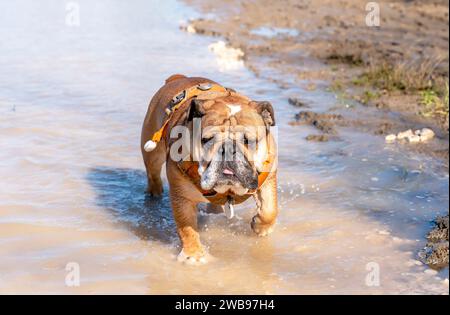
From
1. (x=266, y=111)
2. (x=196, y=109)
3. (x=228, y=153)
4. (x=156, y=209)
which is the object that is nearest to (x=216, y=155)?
(x=228, y=153)

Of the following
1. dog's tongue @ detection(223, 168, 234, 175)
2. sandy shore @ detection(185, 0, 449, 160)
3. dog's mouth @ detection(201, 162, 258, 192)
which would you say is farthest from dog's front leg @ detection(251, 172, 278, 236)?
sandy shore @ detection(185, 0, 449, 160)

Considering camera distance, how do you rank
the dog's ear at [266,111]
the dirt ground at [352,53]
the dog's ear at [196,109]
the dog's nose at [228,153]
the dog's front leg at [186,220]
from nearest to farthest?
1. the dog's nose at [228,153]
2. the dog's ear at [196,109]
3. the dog's ear at [266,111]
4. the dog's front leg at [186,220]
5. the dirt ground at [352,53]

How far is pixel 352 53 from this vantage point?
12.7 metres

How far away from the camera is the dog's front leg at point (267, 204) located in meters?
5.20

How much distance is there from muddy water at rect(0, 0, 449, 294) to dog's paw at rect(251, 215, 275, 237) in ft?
0.21

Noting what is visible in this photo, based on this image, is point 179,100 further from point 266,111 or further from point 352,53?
point 352,53

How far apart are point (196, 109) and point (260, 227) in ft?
4.11

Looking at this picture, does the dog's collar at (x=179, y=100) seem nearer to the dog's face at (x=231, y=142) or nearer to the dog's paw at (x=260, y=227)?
the dog's face at (x=231, y=142)

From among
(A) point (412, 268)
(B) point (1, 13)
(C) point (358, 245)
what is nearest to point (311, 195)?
(C) point (358, 245)

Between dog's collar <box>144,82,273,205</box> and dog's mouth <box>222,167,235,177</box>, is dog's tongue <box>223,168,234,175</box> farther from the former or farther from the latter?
dog's collar <box>144,82,273,205</box>

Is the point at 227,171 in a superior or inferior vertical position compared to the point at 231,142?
inferior

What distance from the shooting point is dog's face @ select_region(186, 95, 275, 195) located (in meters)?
4.44

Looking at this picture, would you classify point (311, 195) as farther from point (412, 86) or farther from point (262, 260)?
point (412, 86)

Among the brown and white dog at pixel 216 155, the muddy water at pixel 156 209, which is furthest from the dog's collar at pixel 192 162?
the muddy water at pixel 156 209
